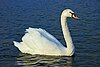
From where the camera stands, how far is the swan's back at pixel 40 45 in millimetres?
13562

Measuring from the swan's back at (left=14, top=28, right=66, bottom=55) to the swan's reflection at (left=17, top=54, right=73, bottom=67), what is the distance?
0.61ft

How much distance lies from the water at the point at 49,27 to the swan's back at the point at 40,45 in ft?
0.60

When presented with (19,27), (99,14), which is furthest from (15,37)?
(99,14)

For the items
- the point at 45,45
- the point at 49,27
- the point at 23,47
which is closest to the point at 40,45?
the point at 45,45

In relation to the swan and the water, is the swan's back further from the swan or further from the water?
the water

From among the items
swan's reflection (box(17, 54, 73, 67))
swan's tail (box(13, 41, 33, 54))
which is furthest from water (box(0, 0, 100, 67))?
swan's tail (box(13, 41, 33, 54))

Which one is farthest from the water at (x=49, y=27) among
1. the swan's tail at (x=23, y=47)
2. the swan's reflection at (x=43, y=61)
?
the swan's tail at (x=23, y=47)

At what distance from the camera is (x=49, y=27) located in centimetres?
1734

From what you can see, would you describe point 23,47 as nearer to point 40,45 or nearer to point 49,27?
point 40,45

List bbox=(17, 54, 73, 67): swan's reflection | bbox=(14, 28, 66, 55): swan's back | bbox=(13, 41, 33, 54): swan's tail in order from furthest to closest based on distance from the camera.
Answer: bbox=(13, 41, 33, 54): swan's tail, bbox=(14, 28, 66, 55): swan's back, bbox=(17, 54, 73, 67): swan's reflection

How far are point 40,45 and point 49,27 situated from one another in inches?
149

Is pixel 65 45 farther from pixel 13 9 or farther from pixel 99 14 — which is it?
pixel 13 9

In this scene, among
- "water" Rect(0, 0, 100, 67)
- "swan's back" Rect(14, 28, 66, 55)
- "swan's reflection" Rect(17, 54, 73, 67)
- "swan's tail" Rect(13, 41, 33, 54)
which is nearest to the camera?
"swan's reflection" Rect(17, 54, 73, 67)

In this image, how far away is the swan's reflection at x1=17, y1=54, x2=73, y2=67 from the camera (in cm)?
1277
